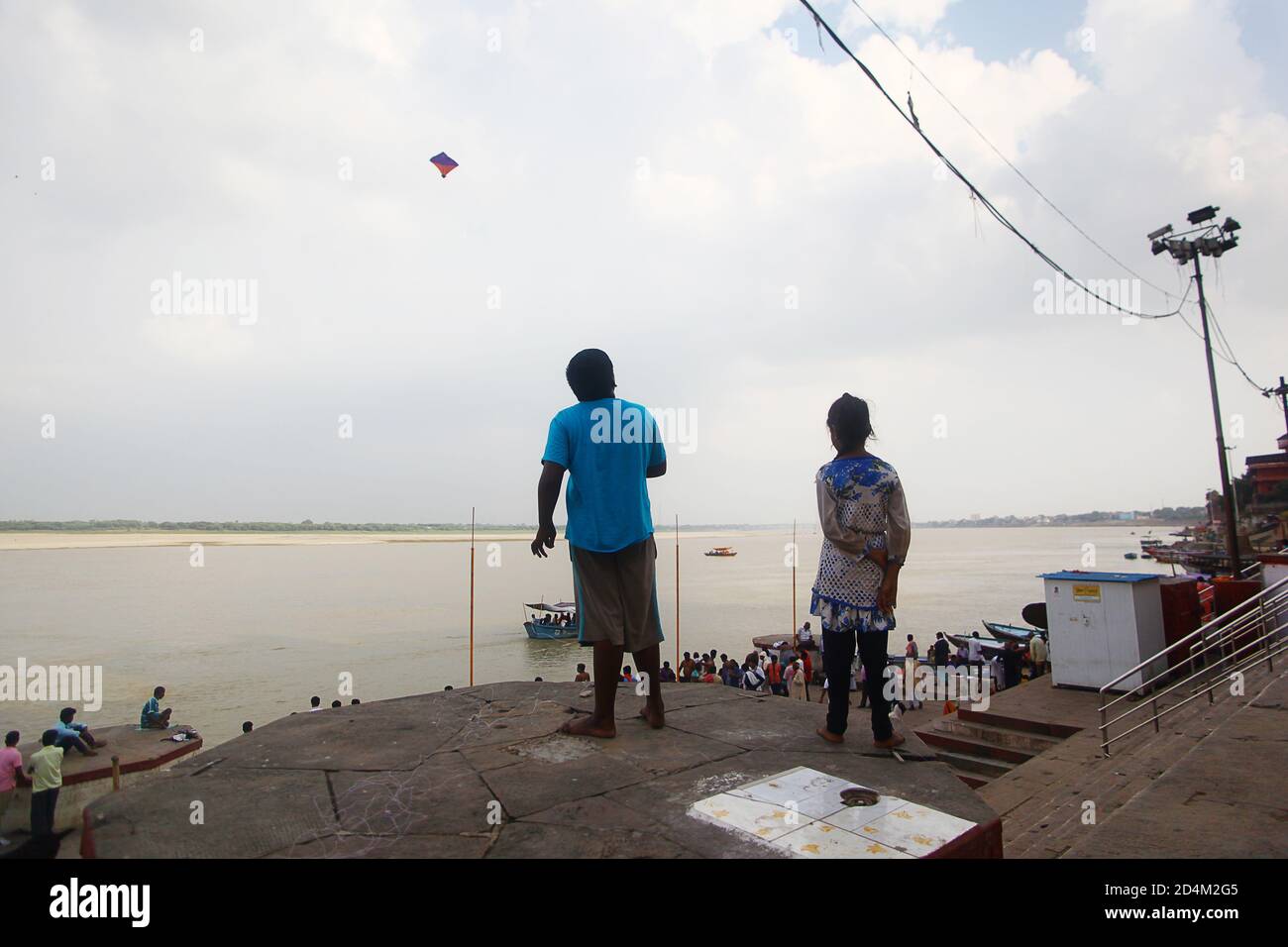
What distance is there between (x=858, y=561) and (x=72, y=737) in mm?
14914

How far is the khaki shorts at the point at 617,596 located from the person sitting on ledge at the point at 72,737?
12.9 m

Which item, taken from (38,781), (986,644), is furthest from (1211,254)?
(38,781)

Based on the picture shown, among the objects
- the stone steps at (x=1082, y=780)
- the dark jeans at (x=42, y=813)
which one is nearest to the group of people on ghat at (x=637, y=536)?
the stone steps at (x=1082, y=780)

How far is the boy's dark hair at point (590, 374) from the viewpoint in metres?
3.42

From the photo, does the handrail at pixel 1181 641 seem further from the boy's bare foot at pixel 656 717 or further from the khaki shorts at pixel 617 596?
the khaki shorts at pixel 617 596

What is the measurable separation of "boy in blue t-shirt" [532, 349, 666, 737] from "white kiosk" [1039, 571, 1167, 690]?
9.11 m

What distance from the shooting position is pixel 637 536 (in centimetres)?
330

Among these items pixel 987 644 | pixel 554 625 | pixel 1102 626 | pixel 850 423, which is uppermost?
pixel 850 423

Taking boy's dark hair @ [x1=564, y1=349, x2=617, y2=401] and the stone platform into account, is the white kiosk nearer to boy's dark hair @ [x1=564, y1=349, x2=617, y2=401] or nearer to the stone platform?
the stone platform

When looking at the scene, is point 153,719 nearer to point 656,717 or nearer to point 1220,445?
point 656,717
